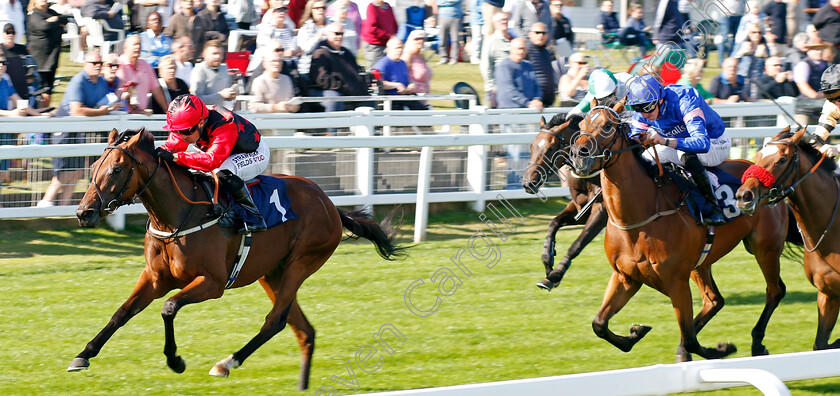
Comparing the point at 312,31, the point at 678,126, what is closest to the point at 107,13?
the point at 312,31

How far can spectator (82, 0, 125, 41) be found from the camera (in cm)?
1102

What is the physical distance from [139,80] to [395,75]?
8.39ft

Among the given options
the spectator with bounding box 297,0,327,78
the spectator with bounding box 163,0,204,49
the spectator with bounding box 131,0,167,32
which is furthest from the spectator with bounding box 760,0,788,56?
the spectator with bounding box 131,0,167,32

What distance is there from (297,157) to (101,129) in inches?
59.2

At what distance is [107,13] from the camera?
11062mm

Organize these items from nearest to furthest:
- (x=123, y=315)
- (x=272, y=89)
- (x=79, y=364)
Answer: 1. (x=79, y=364)
2. (x=123, y=315)
3. (x=272, y=89)

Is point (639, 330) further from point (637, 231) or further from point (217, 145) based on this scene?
point (217, 145)

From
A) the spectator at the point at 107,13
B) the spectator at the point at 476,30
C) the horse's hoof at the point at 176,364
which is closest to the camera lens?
the horse's hoof at the point at 176,364

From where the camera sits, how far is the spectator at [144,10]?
34.1 ft

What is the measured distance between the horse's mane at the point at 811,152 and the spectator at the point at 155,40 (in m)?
6.19

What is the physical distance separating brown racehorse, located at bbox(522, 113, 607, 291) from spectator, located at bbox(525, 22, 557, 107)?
270cm

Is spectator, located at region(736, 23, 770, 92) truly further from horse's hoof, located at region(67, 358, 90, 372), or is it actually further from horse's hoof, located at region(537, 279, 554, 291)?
horse's hoof, located at region(67, 358, 90, 372)

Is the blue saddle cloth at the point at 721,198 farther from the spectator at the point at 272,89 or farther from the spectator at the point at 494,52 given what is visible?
the spectator at the point at 494,52

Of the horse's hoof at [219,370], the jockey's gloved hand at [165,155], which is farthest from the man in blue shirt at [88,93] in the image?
the horse's hoof at [219,370]
